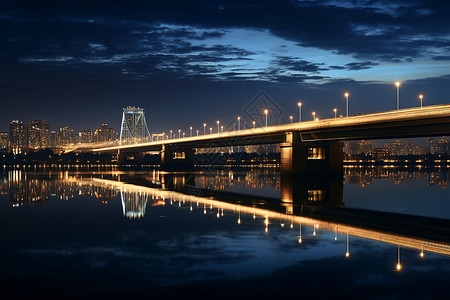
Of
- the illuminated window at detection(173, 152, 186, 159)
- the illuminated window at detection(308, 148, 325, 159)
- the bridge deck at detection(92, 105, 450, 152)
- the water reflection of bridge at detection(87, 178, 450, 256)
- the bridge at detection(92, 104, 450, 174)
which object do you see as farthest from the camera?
the illuminated window at detection(173, 152, 186, 159)

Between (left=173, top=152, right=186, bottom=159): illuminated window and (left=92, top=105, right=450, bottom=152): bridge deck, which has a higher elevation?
(left=92, top=105, right=450, bottom=152): bridge deck

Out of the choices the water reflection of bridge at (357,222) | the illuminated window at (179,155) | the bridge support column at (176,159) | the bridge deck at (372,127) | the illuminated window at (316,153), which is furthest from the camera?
the illuminated window at (179,155)

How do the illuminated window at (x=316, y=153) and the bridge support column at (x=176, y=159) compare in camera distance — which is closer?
the illuminated window at (x=316, y=153)

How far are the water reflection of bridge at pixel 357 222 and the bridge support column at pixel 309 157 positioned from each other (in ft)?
127

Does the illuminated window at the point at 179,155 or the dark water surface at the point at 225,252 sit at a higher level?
the illuminated window at the point at 179,155

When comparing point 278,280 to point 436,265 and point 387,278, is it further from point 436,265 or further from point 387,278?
point 436,265

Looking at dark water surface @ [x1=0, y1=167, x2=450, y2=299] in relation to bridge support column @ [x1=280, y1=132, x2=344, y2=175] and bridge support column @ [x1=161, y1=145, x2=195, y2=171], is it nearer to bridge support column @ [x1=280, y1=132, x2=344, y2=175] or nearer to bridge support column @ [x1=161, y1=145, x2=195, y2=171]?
bridge support column @ [x1=280, y1=132, x2=344, y2=175]

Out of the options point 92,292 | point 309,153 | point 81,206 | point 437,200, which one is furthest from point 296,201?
point 309,153

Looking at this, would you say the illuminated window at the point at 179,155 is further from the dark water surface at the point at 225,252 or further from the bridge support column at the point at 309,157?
the dark water surface at the point at 225,252

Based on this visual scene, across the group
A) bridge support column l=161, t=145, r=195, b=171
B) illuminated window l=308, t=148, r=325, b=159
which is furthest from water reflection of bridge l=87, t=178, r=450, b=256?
bridge support column l=161, t=145, r=195, b=171

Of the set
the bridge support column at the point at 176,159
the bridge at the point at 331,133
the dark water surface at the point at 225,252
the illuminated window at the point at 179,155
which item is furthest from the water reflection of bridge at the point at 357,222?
the illuminated window at the point at 179,155

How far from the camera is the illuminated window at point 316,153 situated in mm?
80000

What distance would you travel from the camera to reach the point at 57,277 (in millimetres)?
14086

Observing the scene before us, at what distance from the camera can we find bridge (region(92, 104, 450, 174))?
53.0 meters
